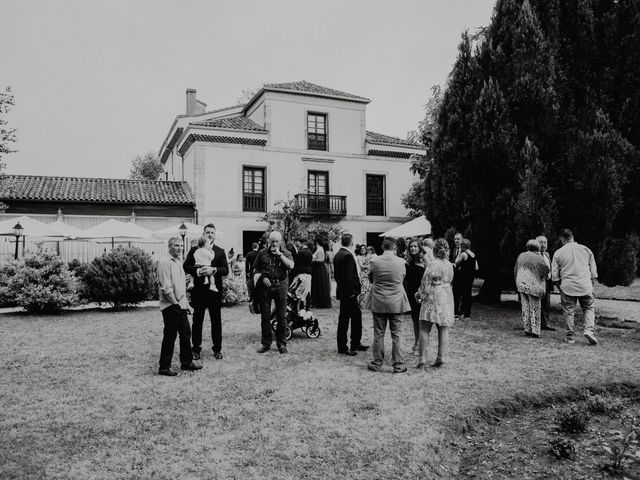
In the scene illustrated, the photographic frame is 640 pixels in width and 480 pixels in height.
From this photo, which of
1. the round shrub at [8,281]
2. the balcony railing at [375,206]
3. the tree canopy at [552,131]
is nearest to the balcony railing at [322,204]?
the balcony railing at [375,206]

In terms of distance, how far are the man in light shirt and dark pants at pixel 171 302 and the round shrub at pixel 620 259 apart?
8.31 meters

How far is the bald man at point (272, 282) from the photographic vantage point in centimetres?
726

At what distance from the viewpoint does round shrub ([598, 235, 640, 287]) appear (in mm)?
10344

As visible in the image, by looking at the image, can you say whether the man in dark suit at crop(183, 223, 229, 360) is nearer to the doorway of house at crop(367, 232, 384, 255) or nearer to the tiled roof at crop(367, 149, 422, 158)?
the doorway of house at crop(367, 232, 384, 255)

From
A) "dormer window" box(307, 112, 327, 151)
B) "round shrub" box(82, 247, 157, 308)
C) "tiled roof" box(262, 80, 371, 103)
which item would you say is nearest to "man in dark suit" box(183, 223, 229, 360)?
"round shrub" box(82, 247, 157, 308)

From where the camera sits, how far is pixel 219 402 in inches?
204

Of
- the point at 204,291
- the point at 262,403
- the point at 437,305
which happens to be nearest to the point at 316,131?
the point at 204,291

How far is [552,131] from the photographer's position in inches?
426

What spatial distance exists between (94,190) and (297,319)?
1700cm

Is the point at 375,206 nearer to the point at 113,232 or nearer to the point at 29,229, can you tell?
the point at 113,232

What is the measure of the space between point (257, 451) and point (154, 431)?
3.18 feet

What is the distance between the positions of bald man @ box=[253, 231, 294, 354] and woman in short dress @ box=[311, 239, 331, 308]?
416 centimetres

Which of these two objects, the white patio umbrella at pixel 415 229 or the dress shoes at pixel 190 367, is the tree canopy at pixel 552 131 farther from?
the dress shoes at pixel 190 367

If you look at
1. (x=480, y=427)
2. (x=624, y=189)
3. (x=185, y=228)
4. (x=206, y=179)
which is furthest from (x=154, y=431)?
(x=206, y=179)
